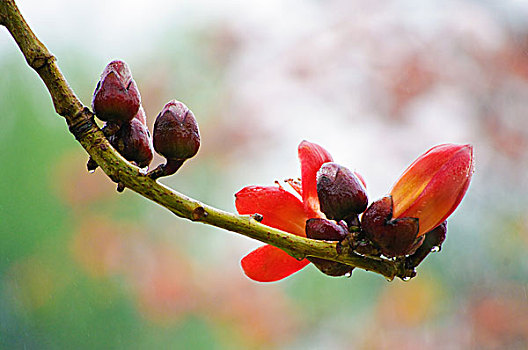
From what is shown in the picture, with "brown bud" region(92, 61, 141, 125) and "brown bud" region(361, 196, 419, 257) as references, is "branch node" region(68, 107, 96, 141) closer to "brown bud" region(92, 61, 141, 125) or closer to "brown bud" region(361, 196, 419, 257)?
"brown bud" region(92, 61, 141, 125)

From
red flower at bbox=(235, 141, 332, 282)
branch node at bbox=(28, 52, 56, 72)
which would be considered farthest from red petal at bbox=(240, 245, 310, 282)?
branch node at bbox=(28, 52, 56, 72)

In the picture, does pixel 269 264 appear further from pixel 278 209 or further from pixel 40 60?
pixel 40 60

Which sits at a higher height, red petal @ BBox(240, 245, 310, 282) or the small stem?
the small stem

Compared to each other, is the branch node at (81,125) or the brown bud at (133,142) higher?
the brown bud at (133,142)

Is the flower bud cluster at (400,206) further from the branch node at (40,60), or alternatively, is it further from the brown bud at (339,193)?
the branch node at (40,60)

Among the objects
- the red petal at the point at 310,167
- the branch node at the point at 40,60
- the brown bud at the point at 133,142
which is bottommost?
the brown bud at the point at 133,142

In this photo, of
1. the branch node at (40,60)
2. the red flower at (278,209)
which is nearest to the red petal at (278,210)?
the red flower at (278,209)
